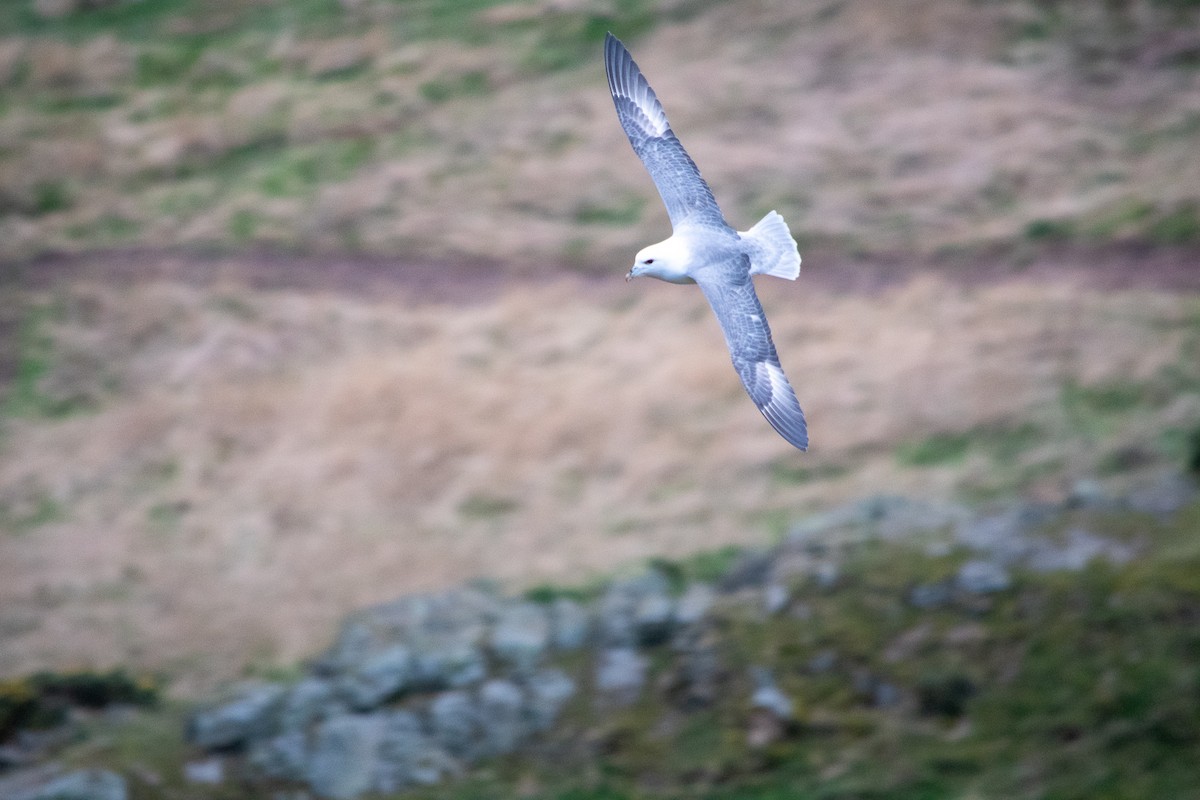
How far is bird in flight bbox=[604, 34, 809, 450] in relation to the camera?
9789mm

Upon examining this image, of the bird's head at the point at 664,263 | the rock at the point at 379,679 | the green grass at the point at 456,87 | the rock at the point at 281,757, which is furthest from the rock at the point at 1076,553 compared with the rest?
the green grass at the point at 456,87

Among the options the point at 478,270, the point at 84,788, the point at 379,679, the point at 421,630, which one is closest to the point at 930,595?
the point at 421,630

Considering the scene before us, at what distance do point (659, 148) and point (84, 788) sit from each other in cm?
761

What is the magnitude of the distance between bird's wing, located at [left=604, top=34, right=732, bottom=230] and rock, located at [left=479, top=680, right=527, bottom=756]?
4.97 metres

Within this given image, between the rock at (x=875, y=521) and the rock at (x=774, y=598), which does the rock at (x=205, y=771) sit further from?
the rock at (x=875, y=521)

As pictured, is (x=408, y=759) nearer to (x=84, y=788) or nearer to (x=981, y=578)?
(x=84, y=788)

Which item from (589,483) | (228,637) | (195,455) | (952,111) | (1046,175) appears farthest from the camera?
(952,111)

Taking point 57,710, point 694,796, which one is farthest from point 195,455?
point 694,796

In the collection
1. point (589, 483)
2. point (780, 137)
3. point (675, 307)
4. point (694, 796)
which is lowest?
point (694, 796)

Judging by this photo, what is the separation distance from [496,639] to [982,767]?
4920 mm

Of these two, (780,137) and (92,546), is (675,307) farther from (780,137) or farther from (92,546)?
(92,546)

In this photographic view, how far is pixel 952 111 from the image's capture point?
20641 millimetres

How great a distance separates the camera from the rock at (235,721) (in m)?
13.3

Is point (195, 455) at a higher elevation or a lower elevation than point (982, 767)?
higher
